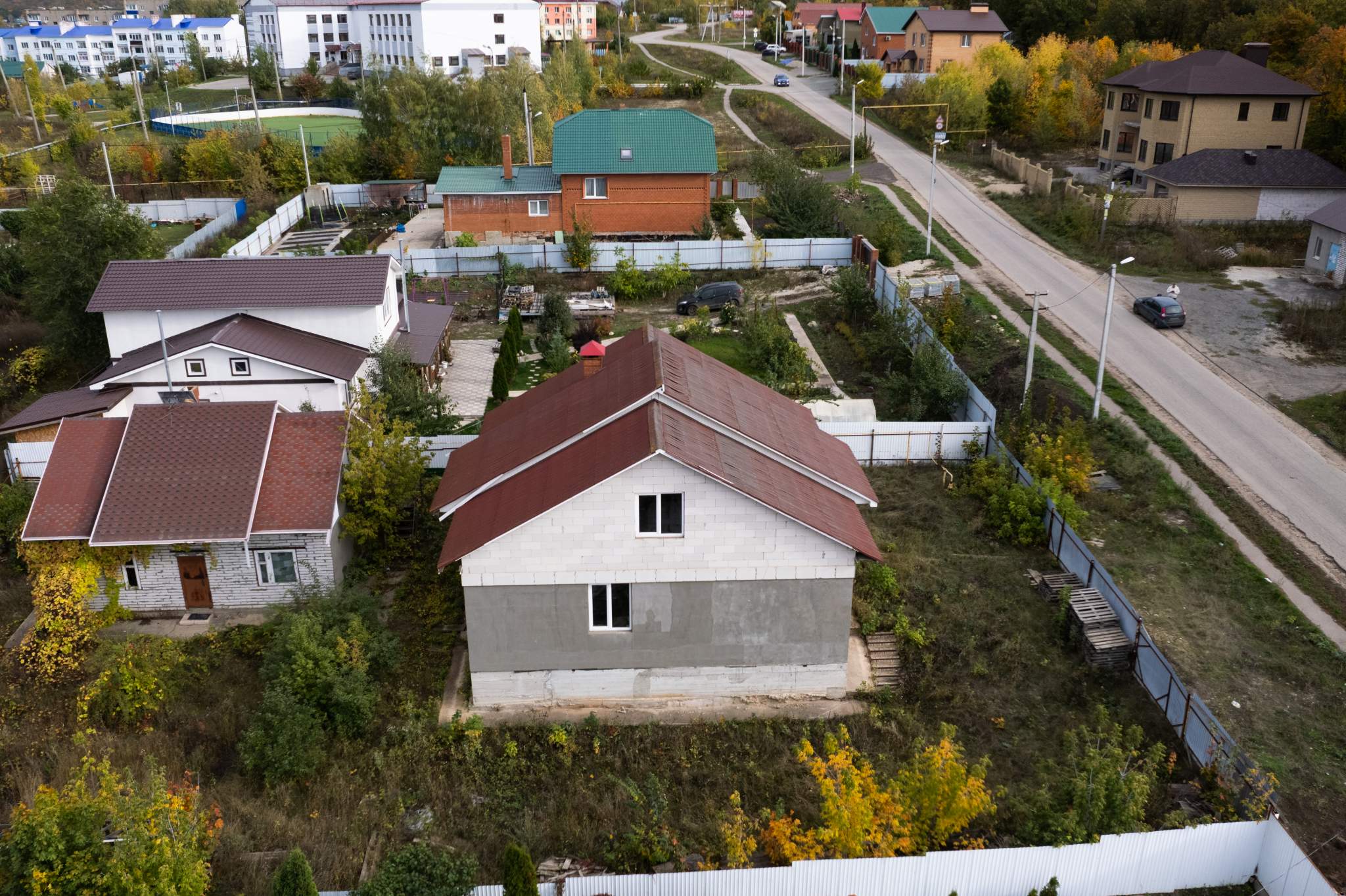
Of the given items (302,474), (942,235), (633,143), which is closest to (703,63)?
(633,143)

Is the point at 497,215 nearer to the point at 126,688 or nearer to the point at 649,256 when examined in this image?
the point at 649,256

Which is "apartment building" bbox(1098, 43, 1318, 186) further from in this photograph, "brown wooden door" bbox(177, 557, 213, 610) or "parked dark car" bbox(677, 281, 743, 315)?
"brown wooden door" bbox(177, 557, 213, 610)

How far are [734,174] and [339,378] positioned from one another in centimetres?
4216

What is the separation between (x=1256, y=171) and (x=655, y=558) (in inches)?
1755

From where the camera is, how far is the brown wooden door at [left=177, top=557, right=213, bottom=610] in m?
23.8

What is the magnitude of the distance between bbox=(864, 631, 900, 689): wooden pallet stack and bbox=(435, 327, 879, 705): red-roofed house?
4.08 feet

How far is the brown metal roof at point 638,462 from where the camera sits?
19062 mm

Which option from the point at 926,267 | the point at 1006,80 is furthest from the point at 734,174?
the point at 926,267

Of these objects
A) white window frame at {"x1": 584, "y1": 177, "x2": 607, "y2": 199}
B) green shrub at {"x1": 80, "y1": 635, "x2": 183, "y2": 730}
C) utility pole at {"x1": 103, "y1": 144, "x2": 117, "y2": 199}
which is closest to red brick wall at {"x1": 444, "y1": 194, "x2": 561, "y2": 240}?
white window frame at {"x1": 584, "y1": 177, "x2": 607, "y2": 199}

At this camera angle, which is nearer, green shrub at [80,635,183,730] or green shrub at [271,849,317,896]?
green shrub at [271,849,317,896]

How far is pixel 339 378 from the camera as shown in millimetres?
31062

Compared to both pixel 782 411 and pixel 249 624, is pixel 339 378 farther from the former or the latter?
pixel 782 411

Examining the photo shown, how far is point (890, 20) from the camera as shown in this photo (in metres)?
94.2

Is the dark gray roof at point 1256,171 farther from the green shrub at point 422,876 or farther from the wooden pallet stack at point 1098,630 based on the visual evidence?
the green shrub at point 422,876
